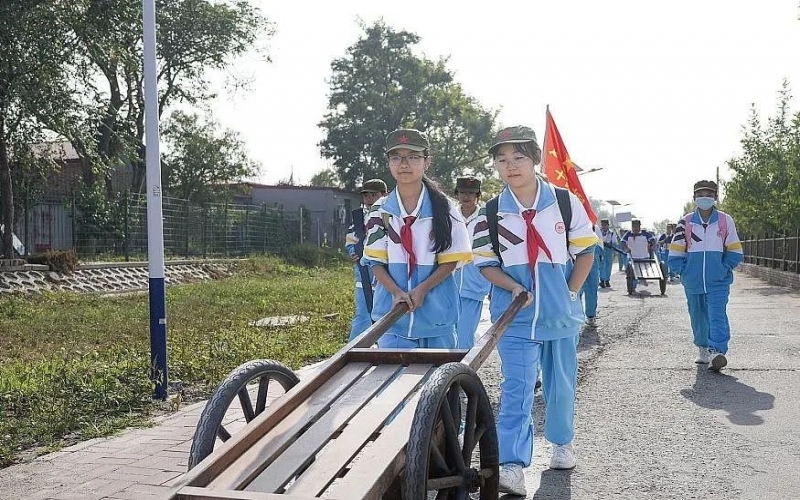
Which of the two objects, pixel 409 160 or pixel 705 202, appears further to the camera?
pixel 705 202

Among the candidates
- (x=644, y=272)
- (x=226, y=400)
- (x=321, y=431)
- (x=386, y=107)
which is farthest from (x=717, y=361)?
(x=386, y=107)

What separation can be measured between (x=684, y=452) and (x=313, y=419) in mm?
2785

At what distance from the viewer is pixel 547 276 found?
446 centimetres

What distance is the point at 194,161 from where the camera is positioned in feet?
124

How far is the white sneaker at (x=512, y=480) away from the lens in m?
4.19

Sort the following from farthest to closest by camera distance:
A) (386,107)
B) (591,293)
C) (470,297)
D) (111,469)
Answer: (386,107) → (591,293) → (470,297) → (111,469)

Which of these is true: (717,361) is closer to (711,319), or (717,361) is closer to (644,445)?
(711,319)

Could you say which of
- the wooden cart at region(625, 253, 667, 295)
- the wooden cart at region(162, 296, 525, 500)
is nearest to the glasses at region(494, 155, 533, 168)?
the wooden cart at region(162, 296, 525, 500)

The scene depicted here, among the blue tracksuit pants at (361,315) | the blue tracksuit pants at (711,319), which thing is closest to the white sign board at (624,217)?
the blue tracksuit pants at (711,319)

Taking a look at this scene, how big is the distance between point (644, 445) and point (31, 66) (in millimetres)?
14196

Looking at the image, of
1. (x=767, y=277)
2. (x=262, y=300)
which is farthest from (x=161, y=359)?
(x=767, y=277)

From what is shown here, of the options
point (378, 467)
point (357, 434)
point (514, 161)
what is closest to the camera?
point (378, 467)

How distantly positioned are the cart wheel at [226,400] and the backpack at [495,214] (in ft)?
4.40

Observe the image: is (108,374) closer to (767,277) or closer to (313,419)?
(313,419)
